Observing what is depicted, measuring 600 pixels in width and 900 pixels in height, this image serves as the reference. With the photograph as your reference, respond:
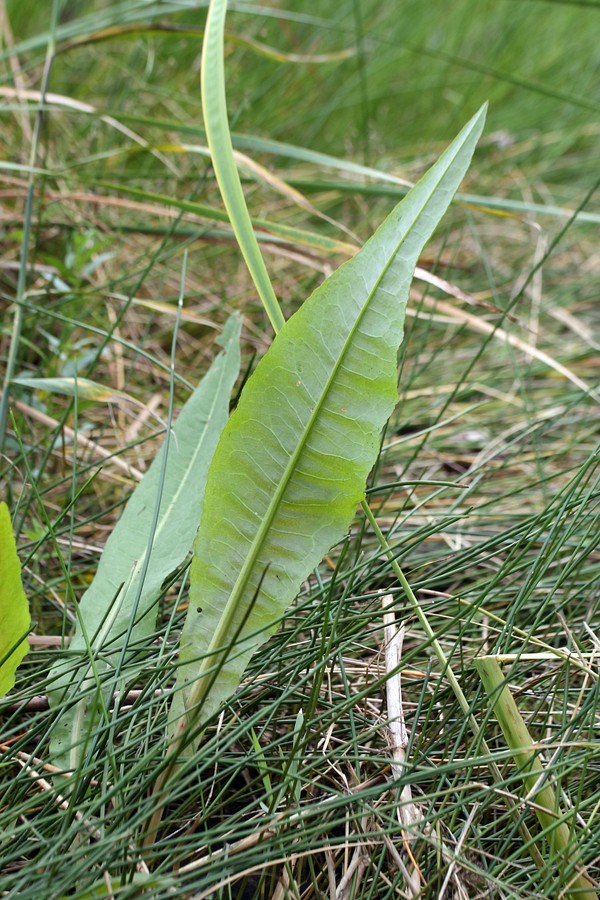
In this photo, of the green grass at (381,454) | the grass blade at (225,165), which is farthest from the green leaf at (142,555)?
the grass blade at (225,165)

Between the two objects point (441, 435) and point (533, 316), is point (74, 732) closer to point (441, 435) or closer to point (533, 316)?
point (441, 435)

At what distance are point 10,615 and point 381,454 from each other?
597 mm

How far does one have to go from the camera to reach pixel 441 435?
147cm

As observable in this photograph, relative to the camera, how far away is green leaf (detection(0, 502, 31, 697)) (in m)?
0.66

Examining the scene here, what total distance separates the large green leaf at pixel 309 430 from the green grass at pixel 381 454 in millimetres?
75

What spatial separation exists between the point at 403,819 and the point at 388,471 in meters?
0.76

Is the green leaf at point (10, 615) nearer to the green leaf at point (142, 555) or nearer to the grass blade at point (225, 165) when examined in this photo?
the green leaf at point (142, 555)

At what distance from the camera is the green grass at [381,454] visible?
0.65 m

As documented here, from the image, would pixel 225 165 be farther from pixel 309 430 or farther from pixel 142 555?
pixel 142 555

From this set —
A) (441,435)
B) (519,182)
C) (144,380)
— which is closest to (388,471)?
(441,435)

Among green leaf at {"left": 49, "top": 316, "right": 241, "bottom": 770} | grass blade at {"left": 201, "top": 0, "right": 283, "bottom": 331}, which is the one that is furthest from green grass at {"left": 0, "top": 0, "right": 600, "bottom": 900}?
→ grass blade at {"left": 201, "top": 0, "right": 283, "bottom": 331}

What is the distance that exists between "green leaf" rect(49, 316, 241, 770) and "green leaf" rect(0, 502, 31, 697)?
0.16ft

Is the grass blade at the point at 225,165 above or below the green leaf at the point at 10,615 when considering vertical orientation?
above

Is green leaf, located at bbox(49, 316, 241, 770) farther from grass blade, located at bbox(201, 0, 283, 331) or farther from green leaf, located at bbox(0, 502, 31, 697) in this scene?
grass blade, located at bbox(201, 0, 283, 331)
